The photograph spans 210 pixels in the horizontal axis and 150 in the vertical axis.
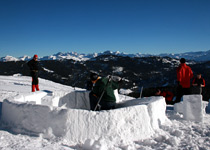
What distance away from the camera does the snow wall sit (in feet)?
12.4

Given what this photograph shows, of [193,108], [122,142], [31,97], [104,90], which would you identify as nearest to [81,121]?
[122,142]

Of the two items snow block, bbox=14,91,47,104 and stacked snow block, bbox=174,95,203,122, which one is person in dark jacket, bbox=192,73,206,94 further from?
snow block, bbox=14,91,47,104

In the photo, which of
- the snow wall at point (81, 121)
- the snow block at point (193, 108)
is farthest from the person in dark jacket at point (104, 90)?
the snow block at point (193, 108)

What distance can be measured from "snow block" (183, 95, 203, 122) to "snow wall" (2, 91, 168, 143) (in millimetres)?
1448

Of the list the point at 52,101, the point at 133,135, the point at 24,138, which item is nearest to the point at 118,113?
the point at 133,135

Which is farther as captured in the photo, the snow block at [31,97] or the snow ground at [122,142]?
the snow block at [31,97]

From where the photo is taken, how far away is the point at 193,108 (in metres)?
5.36

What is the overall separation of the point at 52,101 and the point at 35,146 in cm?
247

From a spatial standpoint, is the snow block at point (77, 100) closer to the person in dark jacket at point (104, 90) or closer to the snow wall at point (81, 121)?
the person in dark jacket at point (104, 90)

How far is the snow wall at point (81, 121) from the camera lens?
3775 millimetres

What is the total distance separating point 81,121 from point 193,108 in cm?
333

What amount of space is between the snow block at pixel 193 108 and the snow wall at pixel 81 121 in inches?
57.0

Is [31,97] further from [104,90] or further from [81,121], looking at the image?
[81,121]

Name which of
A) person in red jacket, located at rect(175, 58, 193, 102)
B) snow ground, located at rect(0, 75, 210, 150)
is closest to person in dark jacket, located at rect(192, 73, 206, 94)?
person in red jacket, located at rect(175, 58, 193, 102)
